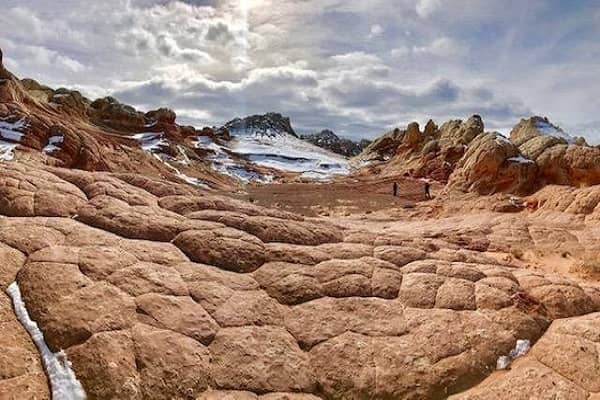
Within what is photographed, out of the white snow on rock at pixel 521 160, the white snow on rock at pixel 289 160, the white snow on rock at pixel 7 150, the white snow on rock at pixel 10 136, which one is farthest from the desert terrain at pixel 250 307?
the white snow on rock at pixel 289 160

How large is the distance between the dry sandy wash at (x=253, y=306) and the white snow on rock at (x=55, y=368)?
0.31 feet

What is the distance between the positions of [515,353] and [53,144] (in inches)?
1740

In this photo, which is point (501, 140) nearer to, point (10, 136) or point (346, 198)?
point (346, 198)

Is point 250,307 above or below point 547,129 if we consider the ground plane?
below

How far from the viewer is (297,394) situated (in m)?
7.40

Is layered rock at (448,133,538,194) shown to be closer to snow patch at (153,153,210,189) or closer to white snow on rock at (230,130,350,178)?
snow patch at (153,153,210,189)

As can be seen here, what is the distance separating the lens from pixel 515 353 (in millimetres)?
8812

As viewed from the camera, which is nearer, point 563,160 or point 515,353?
point 515,353

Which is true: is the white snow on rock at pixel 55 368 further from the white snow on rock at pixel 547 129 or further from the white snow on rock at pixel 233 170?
the white snow on rock at pixel 233 170

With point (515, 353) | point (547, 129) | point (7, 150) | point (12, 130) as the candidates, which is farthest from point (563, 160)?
point (12, 130)

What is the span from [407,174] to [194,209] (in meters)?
61.8

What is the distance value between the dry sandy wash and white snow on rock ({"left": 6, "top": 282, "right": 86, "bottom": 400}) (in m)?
0.09

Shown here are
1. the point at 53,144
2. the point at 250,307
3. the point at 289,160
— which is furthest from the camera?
the point at 289,160

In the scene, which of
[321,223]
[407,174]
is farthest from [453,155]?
[321,223]
